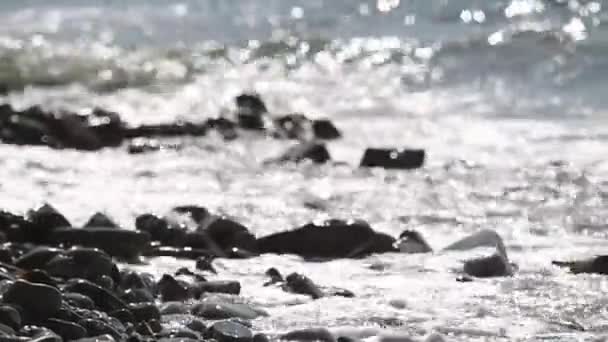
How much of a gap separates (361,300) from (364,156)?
10.5 ft

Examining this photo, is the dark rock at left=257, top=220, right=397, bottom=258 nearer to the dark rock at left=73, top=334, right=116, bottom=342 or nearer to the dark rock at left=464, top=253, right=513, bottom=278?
the dark rock at left=464, top=253, right=513, bottom=278

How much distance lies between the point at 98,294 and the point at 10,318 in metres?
0.50

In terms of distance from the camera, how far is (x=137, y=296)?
3.80 m

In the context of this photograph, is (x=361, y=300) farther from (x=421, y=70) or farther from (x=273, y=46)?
(x=273, y=46)

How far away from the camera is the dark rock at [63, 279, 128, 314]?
3.55 meters

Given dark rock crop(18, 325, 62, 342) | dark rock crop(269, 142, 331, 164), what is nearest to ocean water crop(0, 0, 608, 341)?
dark rock crop(269, 142, 331, 164)

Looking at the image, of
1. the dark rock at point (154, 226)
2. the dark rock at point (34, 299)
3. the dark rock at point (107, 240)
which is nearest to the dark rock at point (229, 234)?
the dark rock at point (154, 226)

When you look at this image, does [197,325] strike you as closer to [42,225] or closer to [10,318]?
[10,318]

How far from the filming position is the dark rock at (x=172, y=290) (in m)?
3.97

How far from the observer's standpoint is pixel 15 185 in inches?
253

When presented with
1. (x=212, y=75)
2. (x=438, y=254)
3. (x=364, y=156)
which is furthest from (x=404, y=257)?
(x=212, y=75)

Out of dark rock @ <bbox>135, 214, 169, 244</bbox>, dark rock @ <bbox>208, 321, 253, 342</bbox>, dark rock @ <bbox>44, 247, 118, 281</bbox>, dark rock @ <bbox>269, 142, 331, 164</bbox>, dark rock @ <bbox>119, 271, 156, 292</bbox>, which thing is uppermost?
dark rock @ <bbox>269, 142, 331, 164</bbox>

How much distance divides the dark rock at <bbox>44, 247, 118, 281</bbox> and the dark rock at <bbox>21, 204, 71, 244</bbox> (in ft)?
2.83

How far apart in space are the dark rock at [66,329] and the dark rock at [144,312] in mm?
348
